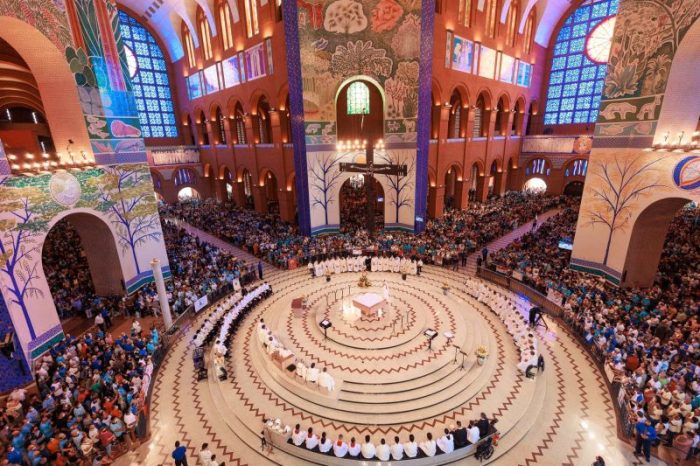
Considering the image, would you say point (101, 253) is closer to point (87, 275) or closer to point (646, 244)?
point (87, 275)

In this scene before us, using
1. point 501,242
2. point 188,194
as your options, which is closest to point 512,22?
point 501,242

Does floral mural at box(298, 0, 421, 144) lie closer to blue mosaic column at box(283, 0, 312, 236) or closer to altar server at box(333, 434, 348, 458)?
blue mosaic column at box(283, 0, 312, 236)

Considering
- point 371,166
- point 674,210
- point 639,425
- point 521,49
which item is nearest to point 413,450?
point 639,425

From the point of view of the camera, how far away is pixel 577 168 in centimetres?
3275

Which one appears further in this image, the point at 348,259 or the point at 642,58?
the point at 348,259

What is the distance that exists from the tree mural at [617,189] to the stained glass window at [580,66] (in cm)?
2013

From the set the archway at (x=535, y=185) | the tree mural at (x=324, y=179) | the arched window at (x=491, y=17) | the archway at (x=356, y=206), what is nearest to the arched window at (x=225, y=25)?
the tree mural at (x=324, y=179)

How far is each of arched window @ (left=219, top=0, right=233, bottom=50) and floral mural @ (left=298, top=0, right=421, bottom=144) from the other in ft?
28.9

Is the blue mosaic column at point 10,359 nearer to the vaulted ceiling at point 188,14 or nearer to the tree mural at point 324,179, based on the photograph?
the tree mural at point 324,179

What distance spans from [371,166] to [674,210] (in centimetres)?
1411

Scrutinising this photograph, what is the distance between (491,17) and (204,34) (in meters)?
23.7

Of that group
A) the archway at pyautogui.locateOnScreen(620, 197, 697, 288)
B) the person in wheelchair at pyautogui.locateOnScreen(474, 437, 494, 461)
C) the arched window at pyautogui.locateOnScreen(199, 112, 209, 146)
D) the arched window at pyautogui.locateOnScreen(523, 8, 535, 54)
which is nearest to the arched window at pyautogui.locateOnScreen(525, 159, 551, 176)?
the arched window at pyautogui.locateOnScreen(523, 8, 535, 54)

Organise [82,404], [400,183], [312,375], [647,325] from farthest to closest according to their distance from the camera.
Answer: [400,183] < [647,325] < [312,375] < [82,404]

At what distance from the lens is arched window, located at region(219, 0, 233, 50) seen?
25.4m
